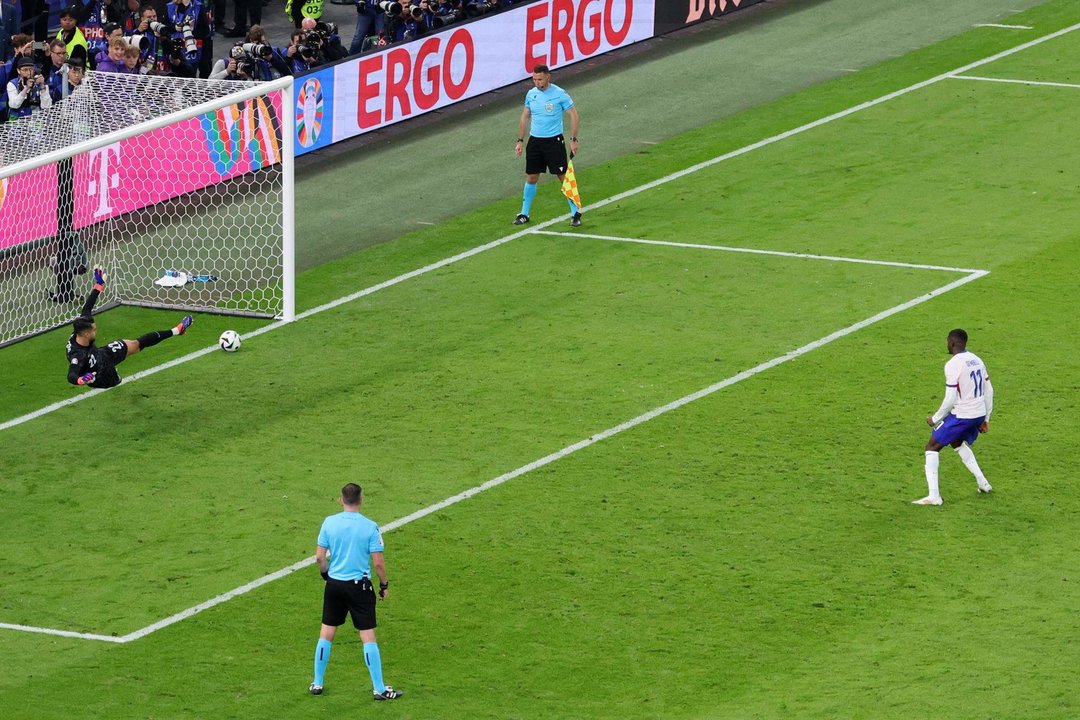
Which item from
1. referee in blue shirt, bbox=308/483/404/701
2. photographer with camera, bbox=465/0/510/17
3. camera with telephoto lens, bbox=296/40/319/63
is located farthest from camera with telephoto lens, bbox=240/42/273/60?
referee in blue shirt, bbox=308/483/404/701

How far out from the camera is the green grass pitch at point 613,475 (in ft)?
49.9

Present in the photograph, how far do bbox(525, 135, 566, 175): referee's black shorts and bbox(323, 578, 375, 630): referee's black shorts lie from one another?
42.2ft

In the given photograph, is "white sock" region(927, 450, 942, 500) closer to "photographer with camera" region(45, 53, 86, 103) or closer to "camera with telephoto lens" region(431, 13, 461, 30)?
"photographer with camera" region(45, 53, 86, 103)

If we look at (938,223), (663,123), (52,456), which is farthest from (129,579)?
(663,123)

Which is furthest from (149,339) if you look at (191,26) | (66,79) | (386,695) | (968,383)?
(191,26)

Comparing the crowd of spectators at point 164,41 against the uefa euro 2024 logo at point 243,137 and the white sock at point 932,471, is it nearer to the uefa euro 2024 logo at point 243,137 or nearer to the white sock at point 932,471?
the uefa euro 2024 logo at point 243,137

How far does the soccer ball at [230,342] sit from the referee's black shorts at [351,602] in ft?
28.8

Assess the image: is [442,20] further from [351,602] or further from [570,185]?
[351,602]

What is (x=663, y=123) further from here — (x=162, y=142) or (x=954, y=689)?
(x=954, y=689)

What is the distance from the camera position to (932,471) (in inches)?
715

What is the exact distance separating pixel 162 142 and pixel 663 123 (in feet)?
33.3

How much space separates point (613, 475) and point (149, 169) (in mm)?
8675

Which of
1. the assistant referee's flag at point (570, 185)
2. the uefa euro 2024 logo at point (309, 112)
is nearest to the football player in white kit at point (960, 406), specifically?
the assistant referee's flag at point (570, 185)

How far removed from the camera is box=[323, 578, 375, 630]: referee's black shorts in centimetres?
1452
